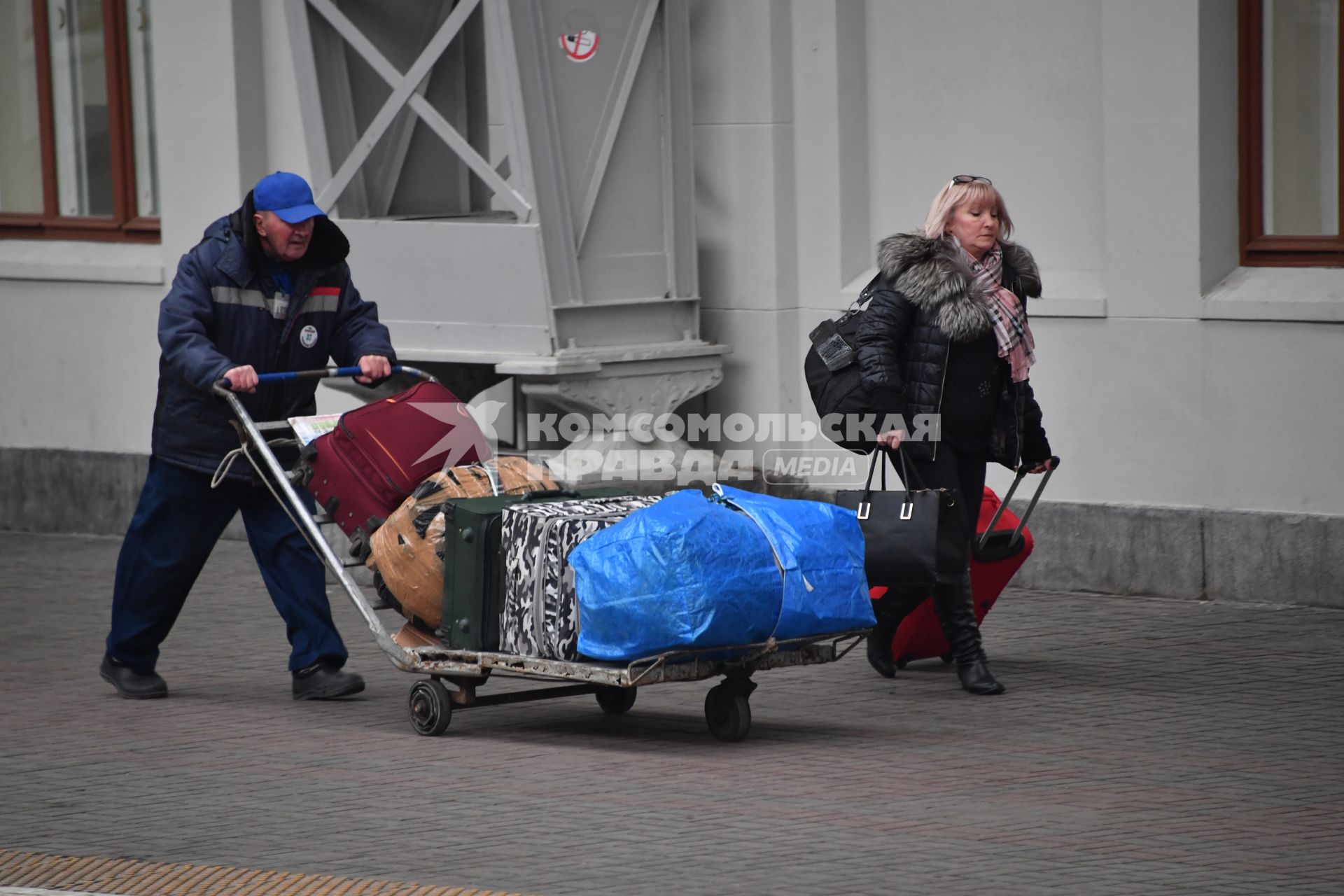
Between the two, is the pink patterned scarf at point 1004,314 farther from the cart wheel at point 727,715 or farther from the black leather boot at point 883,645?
the cart wheel at point 727,715

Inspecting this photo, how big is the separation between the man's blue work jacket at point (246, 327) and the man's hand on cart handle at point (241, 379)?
0.19 meters

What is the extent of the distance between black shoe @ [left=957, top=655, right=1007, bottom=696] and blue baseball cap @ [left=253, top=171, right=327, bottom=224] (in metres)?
3.07

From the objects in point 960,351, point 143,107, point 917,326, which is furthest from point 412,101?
point 960,351

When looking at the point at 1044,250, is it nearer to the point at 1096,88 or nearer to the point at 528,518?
the point at 1096,88

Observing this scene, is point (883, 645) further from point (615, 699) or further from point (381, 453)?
point (381, 453)

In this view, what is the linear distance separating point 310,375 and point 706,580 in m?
1.97

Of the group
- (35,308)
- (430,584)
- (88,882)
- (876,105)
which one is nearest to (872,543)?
(430,584)

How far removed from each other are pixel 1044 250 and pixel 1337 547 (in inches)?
84.2

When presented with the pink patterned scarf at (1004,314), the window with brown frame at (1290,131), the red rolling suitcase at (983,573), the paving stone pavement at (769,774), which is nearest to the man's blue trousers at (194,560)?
the paving stone pavement at (769,774)

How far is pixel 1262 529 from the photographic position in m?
9.84

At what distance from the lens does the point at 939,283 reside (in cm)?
797

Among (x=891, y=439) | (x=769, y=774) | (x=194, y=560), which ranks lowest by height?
(x=769, y=774)

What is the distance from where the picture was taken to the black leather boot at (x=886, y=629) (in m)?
8.55

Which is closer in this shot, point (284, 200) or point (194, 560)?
point (284, 200)
